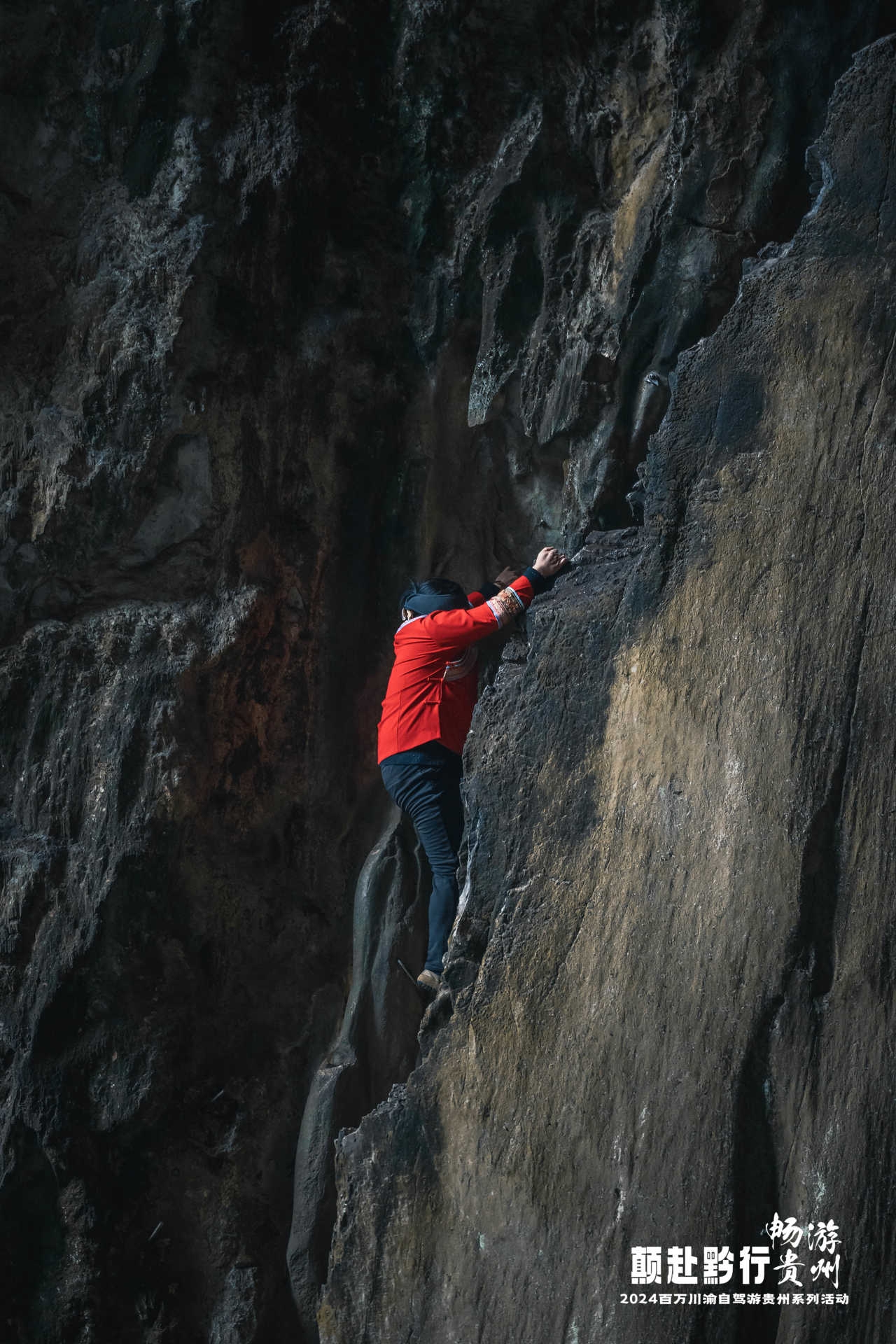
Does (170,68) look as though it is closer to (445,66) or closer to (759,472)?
(445,66)

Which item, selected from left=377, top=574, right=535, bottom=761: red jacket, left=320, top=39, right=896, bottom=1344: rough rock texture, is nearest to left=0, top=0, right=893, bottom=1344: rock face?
left=320, top=39, right=896, bottom=1344: rough rock texture

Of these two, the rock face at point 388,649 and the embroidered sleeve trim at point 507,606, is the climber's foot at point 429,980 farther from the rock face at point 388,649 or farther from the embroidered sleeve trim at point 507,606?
the embroidered sleeve trim at point 507,606

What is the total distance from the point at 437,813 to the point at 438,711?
39cm

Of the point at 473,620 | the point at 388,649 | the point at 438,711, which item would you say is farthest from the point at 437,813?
the point at 388,649

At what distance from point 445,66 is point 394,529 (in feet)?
6.47

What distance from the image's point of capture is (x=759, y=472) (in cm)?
312

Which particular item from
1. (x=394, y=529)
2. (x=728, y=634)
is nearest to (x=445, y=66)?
(x=394, y=529)

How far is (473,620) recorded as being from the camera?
3744 mm

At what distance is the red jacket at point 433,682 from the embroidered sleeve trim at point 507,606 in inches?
2.8

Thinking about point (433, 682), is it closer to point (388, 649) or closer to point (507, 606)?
point (507, 606)

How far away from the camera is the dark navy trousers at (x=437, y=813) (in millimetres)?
3744

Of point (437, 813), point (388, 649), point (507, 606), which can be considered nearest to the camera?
point (507, 606)

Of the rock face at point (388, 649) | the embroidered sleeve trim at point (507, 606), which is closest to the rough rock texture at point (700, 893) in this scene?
the rock face at point (388, 649)

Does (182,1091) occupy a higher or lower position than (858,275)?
lower
